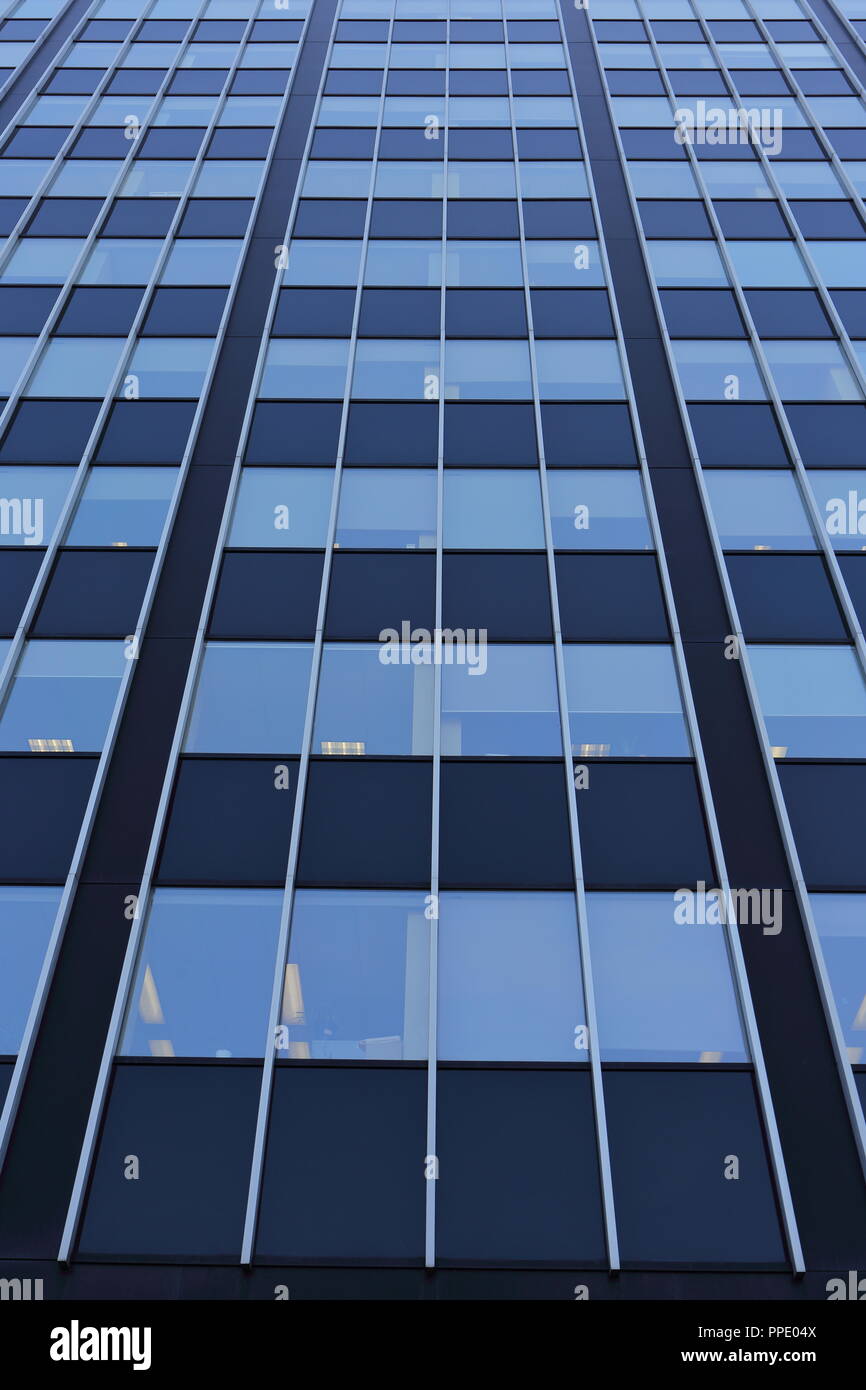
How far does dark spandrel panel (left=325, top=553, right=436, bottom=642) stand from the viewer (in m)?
14.2

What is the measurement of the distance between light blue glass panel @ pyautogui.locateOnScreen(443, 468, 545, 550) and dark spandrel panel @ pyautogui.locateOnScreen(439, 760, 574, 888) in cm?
411

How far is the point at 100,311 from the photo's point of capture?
19.5m

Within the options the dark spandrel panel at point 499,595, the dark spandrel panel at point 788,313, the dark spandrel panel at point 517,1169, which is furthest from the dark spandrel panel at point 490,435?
the dark spandrel panel at point 517,1169

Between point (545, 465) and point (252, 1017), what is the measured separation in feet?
32.2

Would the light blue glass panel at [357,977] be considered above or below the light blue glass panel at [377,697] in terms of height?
below

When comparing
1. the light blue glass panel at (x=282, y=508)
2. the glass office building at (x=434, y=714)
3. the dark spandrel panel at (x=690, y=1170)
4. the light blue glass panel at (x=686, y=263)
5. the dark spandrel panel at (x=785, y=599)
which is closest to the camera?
the dark spandrel panel at (x=690, y=1170)

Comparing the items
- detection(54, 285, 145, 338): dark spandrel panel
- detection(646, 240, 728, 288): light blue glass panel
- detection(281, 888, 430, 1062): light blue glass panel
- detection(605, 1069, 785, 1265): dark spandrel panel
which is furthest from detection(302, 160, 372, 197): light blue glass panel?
detection(605, 1069, 785, 1265): dark spandrel panel

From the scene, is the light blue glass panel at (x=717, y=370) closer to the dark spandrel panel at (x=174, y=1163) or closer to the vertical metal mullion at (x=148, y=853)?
the vertical metal mullion at (x=148, y=853)

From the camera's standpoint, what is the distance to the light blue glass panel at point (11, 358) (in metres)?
17.8

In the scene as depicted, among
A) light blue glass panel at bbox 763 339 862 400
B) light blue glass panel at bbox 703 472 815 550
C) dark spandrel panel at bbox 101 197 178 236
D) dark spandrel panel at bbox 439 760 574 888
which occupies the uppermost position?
dark spandrel panel at bbox 101 197 178 236

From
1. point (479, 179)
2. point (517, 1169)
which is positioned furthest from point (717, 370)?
point (517, 1169)

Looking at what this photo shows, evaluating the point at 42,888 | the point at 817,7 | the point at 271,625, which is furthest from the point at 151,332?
the point at 817,7

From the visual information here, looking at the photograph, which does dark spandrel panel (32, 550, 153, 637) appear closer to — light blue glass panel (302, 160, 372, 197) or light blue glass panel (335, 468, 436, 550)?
light blue glass panel (335, 468, 436, 550)

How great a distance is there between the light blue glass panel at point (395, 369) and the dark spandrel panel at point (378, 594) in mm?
4101
